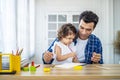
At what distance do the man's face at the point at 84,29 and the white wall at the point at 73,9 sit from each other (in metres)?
1.79

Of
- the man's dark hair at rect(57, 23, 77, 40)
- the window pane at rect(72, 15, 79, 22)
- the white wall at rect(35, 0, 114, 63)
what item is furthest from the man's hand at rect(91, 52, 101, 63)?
the white wall at rect(35, 0, 114, 63)

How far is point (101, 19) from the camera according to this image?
14.9ft

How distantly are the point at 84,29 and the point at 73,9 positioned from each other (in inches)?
74.9

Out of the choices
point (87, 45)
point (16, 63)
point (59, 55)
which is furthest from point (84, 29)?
point (16, 63)

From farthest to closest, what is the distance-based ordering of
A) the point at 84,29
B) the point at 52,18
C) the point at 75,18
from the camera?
the point at 52,18
the point at 75,18
the point at 84,29

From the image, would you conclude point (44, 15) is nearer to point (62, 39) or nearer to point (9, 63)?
point (62, 39)

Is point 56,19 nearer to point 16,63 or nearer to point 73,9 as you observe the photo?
point 73,9

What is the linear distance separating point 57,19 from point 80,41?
6.42 ft

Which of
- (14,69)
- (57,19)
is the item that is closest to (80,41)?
(14,69)

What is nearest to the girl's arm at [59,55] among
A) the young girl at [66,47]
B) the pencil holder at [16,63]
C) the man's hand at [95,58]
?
the young girl at [66,47]

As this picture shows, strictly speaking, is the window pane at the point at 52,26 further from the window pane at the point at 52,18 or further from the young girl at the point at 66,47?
the young girl at the point at 66,47

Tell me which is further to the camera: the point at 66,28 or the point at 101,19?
the point at 101,19

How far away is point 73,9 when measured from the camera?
15.0 ft

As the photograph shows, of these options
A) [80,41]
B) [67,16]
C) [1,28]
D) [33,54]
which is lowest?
[33,54]
